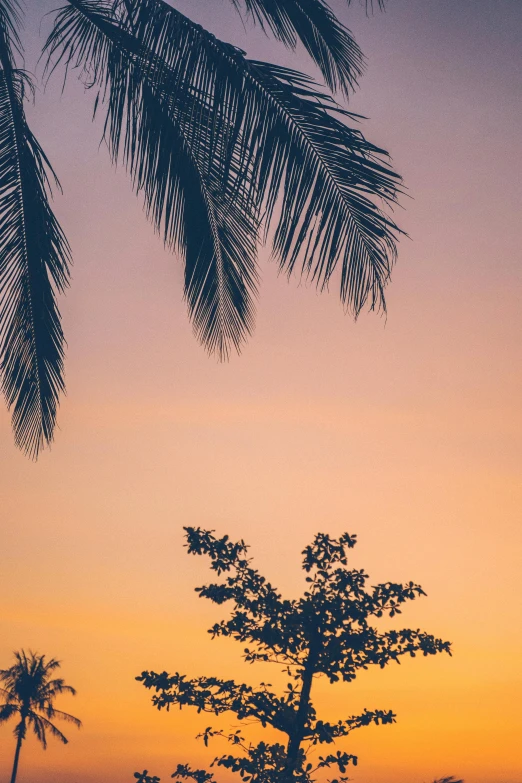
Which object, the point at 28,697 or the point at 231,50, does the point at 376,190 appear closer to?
the point at 231,50

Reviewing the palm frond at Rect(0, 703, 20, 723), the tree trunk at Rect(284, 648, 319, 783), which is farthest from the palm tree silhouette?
the palm frond at Rect(0, 703, 20, 723)

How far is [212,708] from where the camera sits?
14.5 meters

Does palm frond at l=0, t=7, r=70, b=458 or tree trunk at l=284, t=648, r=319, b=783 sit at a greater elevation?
palm frond at l=0, t=7, r=70, b=458

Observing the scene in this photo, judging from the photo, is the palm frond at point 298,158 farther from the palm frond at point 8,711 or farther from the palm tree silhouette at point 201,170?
the palm frond at point 8,711

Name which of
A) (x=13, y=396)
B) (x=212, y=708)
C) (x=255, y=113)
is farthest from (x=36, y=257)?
(x=212, y=708)

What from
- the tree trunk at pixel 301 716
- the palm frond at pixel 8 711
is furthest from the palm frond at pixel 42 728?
the tree trunk at pixel 301 716

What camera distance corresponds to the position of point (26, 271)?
6.12m

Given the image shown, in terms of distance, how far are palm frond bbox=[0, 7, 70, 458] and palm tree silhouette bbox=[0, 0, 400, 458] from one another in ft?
0.03

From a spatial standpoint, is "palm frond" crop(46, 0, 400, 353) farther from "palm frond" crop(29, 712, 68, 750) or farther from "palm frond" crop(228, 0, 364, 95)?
"palm frond" crop(29, 712, 68, 750)

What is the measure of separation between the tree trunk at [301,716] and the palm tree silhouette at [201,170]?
9812mm

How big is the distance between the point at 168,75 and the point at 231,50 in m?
0.48

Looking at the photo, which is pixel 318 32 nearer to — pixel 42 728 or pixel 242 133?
pixel 242 133

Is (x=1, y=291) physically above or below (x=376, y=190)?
below

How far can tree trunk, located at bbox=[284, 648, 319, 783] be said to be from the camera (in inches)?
556
